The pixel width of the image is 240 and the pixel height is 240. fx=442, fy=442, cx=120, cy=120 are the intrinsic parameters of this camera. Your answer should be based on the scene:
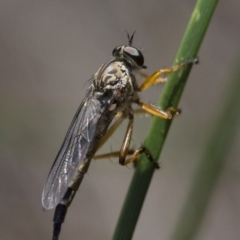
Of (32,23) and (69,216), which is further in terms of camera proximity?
(32,23)

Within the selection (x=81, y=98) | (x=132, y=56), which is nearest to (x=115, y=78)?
(x=132, y=56)

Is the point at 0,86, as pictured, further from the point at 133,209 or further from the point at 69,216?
the point at 133,209

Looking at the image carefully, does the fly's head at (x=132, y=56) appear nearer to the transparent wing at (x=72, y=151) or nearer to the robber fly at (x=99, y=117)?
the robber fly at (x=99, y=117)

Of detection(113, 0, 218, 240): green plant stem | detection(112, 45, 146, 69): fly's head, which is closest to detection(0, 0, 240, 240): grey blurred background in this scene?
detection(112, 45, 146, 69): fly's head

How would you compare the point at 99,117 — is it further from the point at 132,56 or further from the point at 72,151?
the point at 132,56

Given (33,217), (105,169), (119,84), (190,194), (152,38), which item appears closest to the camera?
(190,194)

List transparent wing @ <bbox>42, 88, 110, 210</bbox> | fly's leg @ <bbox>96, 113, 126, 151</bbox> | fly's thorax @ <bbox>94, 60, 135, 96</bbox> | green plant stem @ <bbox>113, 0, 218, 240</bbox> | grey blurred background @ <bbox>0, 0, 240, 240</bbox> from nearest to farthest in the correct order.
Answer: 1. green plant stem @ <bbox>113, 0, 218, 240</bbox>
2. transparent wing @ <bbox>42, 88, 110, 210</bbox>
3. fly's thorax @ <bbox>94, 60, 135, 96</bbox>
4. fly's leg @ <bbox>96, 113, 126, 151</bbox>
5. grey blurred background @ <bbox>0, 0, 240, 240</bbox>

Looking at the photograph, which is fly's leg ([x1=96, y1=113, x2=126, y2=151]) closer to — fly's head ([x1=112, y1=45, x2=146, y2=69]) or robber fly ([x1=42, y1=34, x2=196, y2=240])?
robber fly ([x1=42, y1=34, x2=196, y2=240])

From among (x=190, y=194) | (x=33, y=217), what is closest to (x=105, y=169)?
(x=33, y=217)

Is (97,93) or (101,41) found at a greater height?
(101,41)
